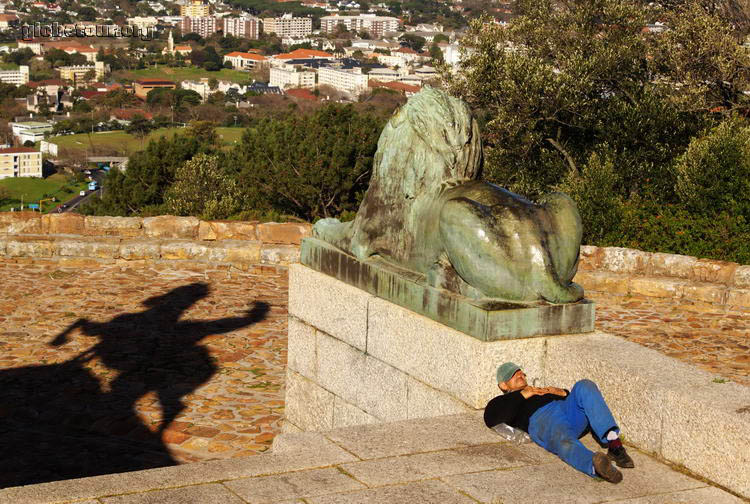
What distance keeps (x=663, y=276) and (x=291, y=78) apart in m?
183

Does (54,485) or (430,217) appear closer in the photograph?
(54,485)

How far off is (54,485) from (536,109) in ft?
48.1

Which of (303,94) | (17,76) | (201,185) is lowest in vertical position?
(303,94)

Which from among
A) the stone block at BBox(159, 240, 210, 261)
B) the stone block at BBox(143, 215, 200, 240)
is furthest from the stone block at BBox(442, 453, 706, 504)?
the stone block at BBox(143, 215, 200, 240)

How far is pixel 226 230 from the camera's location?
12.6 m

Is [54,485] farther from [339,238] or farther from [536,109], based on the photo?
[536,109]

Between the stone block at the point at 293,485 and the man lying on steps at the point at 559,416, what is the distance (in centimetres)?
100

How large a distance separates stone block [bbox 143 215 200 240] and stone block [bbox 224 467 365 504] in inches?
338

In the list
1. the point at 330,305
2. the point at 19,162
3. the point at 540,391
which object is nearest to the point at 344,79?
the point at 19,162

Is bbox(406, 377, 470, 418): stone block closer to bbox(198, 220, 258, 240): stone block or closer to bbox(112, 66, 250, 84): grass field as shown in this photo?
bbox(198, 220, 258, 240): stone block

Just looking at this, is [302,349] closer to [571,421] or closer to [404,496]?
[571,421]

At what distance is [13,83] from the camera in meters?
172

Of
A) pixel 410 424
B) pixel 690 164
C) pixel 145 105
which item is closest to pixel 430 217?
pixel 410 424

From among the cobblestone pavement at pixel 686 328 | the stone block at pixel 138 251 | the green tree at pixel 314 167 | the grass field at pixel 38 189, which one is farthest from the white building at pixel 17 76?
the cobblestone pavement at pixel 686 328
